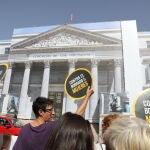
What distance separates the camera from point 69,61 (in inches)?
1105

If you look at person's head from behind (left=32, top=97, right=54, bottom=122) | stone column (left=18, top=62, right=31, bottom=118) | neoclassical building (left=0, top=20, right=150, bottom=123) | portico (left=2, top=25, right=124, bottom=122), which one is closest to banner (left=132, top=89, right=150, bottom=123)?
person's head from behind (left=32, top=97, right=54, bottom=122)

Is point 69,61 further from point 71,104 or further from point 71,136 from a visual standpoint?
point 71,136

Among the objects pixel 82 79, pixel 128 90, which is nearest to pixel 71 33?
pixel 128 90

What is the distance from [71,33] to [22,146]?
2885cm

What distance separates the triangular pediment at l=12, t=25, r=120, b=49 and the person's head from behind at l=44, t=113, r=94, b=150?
26942 mm

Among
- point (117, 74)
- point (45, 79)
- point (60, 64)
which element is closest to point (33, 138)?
point (117, 74)

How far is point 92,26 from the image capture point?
30.2m

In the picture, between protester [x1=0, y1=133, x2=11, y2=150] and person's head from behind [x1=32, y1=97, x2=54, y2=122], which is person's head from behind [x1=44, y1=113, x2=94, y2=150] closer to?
person's head from behind [x1=32, y1=97, x2=54, y2=122]

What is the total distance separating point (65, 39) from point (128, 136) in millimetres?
29133

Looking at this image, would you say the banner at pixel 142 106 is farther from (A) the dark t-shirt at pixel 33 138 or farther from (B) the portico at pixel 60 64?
(B) the portico at pixel 60 64

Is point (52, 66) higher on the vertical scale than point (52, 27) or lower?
lower

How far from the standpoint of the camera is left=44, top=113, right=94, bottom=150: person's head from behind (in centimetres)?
162

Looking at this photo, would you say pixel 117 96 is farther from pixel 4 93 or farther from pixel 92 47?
pixel 4 93

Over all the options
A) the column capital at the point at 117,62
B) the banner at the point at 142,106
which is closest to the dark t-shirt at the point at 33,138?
the banner at the point at 142,106
